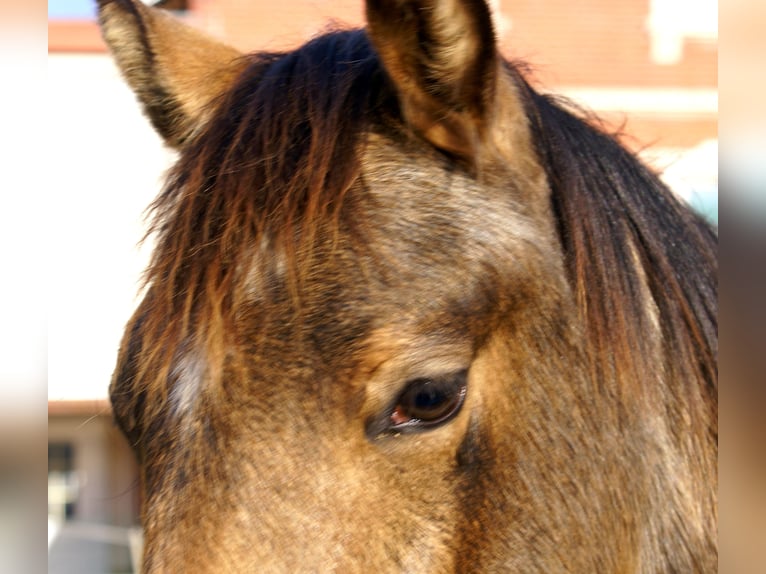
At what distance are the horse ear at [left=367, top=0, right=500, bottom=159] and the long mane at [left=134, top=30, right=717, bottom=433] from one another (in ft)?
0.27

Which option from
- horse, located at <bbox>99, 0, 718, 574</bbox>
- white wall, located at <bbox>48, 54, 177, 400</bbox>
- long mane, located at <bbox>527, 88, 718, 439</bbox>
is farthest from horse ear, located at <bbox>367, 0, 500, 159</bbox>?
white wall, located at <bbox>48, 54, 177, 400</bbox>

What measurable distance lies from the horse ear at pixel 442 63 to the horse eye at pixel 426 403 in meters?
0.36

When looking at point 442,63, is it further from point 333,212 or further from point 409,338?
point 409,338

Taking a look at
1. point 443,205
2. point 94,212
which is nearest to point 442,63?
point 443,205

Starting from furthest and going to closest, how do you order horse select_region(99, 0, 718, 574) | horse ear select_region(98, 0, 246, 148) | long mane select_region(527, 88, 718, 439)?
horse ear select_region(98, 0, 246, 148)
long mane select_region(527, 88, 718, 439)
horse select_region(99, 0, 718, 574)

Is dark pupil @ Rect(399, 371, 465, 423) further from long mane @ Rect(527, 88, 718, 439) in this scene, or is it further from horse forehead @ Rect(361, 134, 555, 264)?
long mane @ Rect(527, 88, 718, 439)

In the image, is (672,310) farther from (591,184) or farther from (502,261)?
(502,261)

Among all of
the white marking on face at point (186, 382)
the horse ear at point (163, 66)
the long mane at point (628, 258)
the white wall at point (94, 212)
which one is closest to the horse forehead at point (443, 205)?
the long mane at point (628, 258)

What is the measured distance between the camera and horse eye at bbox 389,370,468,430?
1034mm

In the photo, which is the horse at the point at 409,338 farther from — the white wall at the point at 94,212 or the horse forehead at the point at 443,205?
the white wall at the point at 94,212

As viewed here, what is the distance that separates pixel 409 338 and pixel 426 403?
10cm

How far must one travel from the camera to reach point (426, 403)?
1043mm

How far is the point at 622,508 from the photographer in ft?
3.95
